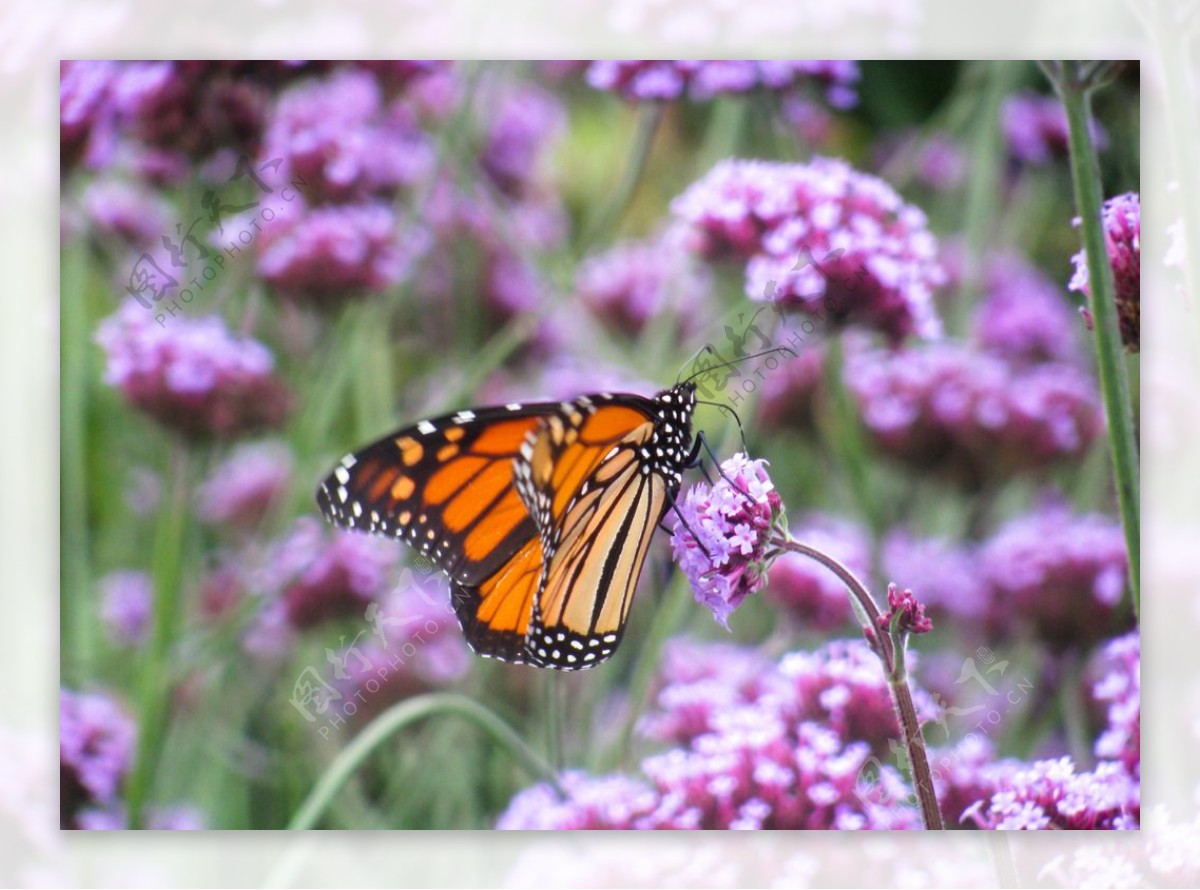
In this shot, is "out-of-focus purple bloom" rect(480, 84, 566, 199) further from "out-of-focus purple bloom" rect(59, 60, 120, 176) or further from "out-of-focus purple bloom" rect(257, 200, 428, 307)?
"out-of-focus purple bloom" rect(59, 60, 120, 176)

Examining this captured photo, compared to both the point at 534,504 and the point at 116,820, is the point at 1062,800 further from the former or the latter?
the point at 116,820

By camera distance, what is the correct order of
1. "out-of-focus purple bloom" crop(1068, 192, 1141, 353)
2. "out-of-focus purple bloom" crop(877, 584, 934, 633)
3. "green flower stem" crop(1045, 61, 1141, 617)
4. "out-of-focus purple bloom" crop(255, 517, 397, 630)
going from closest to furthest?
"out-of-focus purple bloom" crop(877, 584, 934, 633) → "green flower stem" crop(1045, 61, 1141, 617) → "out-of-focus purple bloom" crop(1068, 192, 1141, 353) → "out-of-focus purple bloom" crop(255, 517, 397, 630)

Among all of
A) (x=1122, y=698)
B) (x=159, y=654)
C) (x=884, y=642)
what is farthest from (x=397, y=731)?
(x=1122, y=698)

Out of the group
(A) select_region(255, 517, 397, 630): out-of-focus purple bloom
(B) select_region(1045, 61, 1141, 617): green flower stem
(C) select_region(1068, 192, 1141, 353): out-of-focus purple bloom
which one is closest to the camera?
(B) select_region(1045, 61, 1141, 617): green flower stem

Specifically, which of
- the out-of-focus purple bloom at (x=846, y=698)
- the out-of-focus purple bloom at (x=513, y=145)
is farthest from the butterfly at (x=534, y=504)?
the out-of-focus purple bloom at (x=513, y=145)

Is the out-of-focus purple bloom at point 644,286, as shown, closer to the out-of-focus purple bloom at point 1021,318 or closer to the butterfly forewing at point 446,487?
the butterfly forewing at point 446,487

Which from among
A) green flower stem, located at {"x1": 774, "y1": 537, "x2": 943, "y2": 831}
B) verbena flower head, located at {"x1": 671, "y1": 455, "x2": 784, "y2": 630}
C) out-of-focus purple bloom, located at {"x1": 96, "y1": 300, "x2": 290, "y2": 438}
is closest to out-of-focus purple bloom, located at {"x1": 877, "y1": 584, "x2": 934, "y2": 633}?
green flower stem, located at {"x1": 774, "y1": 537, "x2": 943, "y2": 831}
